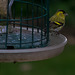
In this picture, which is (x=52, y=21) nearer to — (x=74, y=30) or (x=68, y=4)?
(x=68, y=4)

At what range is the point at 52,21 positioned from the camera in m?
5.20

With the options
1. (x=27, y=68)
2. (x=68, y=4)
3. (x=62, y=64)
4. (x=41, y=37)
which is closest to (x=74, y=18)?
(x=68, y=4)

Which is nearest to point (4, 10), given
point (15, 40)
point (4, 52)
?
point (15, 40)

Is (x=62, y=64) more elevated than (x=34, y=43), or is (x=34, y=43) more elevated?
(x=34, y=43)

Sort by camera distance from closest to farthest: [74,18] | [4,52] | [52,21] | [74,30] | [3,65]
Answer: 1. [4,52]
2. [52,21]
3. [3,65]
4. [74,18]
5. [74,30]

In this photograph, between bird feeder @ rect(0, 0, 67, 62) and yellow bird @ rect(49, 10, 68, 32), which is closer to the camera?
bird feeder @ rect(0, 0, 67, 62)

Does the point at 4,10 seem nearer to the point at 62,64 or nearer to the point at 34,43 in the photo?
the point at 34,43

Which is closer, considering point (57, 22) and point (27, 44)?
point (27, 44)

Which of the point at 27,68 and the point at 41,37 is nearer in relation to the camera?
the point at 41,37

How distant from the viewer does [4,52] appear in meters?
3.32

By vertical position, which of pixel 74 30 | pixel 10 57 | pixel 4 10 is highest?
pixel 4 10

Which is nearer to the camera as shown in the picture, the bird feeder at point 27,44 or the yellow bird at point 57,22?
the bird feeder at point 27,44

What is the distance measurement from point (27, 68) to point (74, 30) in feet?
6.90

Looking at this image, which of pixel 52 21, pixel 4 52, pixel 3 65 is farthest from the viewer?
pixel 3 65
